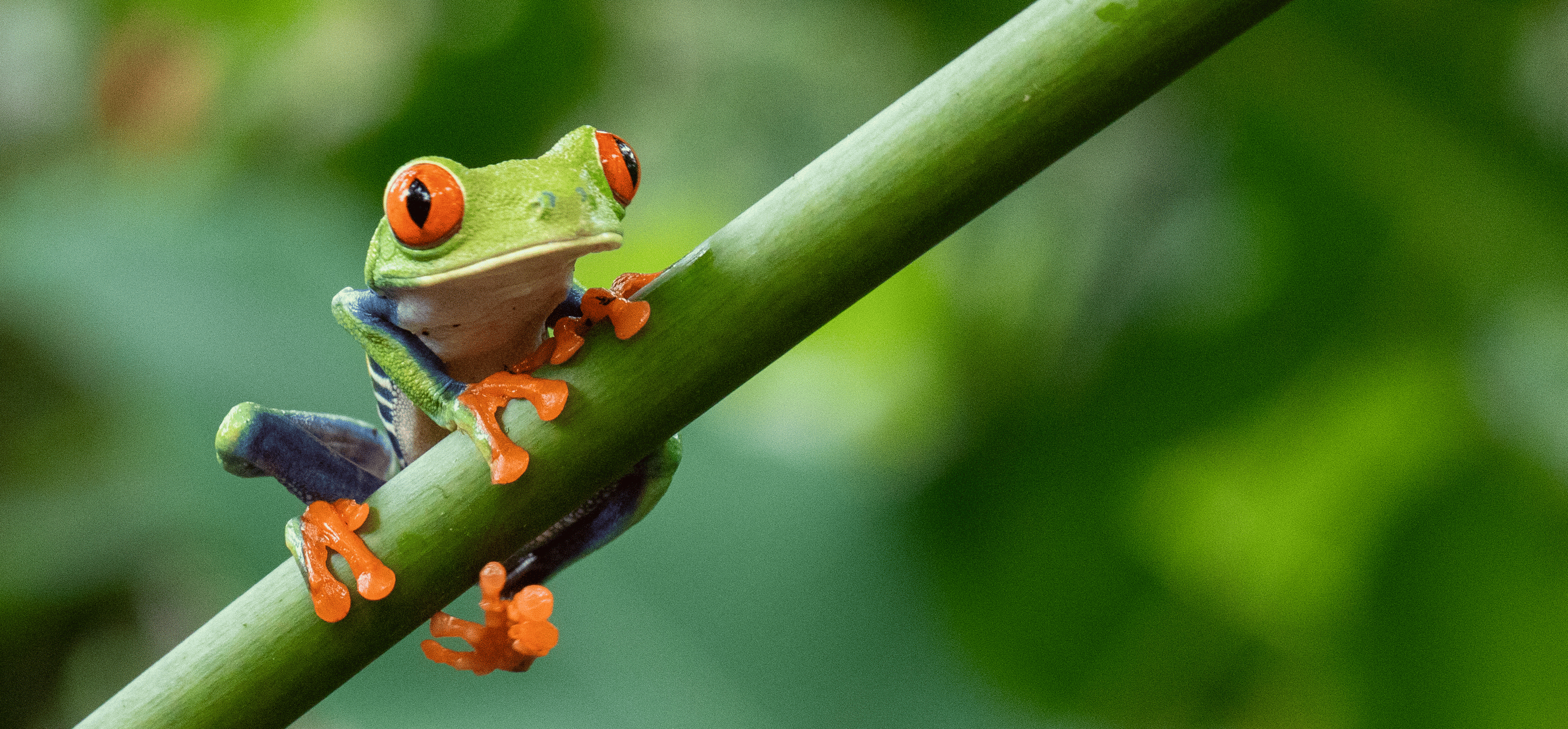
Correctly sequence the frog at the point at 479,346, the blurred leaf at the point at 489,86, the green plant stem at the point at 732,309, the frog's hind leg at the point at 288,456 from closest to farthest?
the green plant stem at the point at 732,309, the frog at the point at 479,346, the frog's hind leg at the point at 288,456, the blurred leaf at the point at 489,86

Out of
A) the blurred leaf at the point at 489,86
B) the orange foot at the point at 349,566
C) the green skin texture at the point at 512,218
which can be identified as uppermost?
the blurred leaf at the point at 489,86

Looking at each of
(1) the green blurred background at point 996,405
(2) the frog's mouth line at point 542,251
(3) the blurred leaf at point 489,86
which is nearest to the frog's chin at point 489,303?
(2) the frog's mouth line at point 542,251

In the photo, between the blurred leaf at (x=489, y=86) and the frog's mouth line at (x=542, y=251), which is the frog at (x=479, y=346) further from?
the blurred leaf at (x=489, y=86)

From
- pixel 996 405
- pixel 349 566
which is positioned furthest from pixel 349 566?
pixel 996 405

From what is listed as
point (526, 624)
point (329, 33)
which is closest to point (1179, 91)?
point (526, 624)

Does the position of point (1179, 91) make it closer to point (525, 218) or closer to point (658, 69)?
point (658, 69)

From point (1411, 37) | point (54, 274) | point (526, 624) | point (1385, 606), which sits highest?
point (54, 274)
